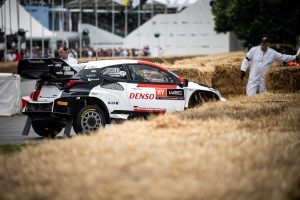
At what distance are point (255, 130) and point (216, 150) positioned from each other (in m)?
1.21

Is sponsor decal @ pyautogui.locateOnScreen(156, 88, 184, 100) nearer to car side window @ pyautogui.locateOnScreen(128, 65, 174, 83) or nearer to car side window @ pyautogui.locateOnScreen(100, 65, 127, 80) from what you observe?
car side window @ pyautogui.locateOnScreen(128, 65, 174, 83)

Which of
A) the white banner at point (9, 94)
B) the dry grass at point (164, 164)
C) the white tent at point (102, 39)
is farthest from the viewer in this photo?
the white tent at point (102, 39)

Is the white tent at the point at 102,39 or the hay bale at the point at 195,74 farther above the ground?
the white tent at the point at 102,39

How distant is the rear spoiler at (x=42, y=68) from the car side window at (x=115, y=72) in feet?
3.46

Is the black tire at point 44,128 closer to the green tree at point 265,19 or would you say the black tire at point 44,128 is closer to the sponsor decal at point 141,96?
the sponsor decal at point 141,96

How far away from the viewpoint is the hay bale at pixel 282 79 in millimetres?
16953

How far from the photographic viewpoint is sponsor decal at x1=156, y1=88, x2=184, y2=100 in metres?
14.2

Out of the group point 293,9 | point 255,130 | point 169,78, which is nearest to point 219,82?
point 169,78

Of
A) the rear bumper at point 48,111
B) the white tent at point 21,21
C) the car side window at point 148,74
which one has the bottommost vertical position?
the rear bumper at point 48,111

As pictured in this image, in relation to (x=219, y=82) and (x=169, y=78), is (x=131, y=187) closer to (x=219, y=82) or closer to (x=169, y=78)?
(x=169, y=78)

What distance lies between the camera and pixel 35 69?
14.2 meters

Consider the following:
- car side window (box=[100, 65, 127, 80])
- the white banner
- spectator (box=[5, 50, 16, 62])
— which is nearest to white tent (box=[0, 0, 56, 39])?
spectator (box=[5, 50, 16, 62])

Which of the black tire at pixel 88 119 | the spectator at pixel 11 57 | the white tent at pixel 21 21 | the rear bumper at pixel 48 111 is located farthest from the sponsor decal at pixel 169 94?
the white tent at pixel 21 21

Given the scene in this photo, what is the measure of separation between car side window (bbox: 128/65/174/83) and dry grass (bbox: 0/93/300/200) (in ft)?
21.9
